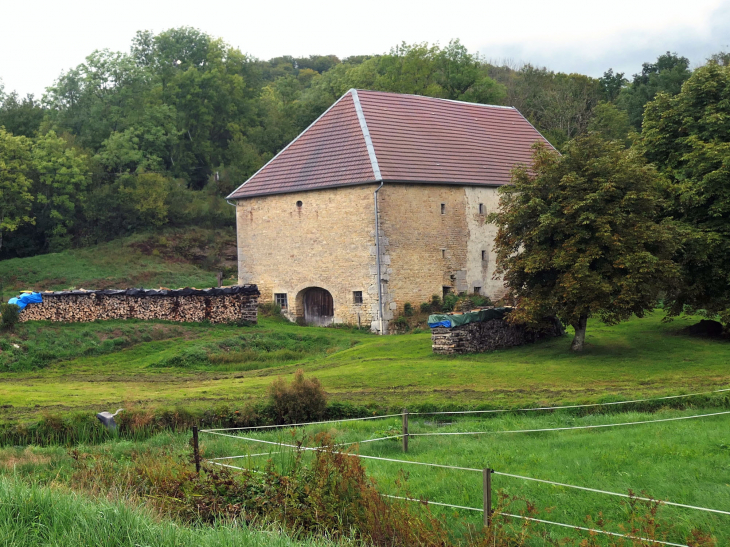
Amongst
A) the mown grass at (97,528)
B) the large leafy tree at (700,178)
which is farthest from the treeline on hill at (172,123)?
the mown grass at (97,528)

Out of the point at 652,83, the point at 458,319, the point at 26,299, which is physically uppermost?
the point at 652,83

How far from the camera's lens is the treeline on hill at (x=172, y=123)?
44.5 m

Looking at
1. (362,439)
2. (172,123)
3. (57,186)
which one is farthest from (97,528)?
(172,123)

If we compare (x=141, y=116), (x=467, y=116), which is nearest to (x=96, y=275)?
(x=141, y=116)

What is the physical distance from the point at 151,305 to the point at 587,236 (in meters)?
14.6

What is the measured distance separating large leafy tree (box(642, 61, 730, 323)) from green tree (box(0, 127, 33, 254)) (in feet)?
105

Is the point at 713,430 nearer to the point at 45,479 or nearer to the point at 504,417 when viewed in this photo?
the point at 504,417

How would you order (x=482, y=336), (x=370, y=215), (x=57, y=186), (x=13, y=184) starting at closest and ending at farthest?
(x=482, y=336), (x=370, y=215), (x=13, y=184), (x=57, y=186)

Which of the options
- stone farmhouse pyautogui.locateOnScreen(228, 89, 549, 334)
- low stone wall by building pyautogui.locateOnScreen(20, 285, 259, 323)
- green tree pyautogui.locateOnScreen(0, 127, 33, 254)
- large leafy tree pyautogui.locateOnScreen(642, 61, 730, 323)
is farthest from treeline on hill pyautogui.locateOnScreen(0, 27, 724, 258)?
large leafy tree pyautogui.locateOnScreen(642, 61, 730, 323)

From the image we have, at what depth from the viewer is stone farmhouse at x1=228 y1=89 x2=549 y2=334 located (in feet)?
98.9

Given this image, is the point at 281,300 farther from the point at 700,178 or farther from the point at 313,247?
the point at 700,178

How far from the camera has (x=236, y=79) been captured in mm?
54688

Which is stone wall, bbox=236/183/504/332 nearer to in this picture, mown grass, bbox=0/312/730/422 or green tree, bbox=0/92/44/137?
mown grass, bbox=0/312/730/422

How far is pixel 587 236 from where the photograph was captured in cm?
2011
